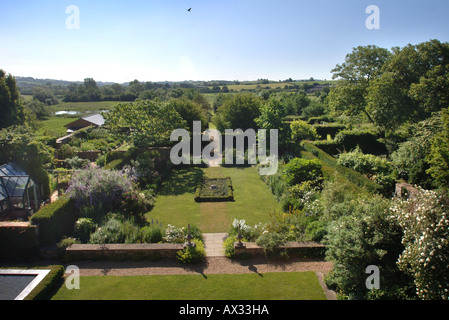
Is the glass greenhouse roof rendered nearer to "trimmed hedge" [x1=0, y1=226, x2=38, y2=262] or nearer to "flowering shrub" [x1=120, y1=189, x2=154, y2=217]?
"trimmed hedge" [x1=0, y1=226, x2=38, y2=262]

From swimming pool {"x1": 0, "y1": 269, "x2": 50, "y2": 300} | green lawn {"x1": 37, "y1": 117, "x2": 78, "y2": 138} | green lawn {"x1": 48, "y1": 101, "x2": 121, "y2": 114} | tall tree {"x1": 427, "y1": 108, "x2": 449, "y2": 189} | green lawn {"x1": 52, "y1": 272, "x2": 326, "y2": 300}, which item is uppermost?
green lawn {"x1": 48, "y1": 101, "x2": 121, "y2": 114}

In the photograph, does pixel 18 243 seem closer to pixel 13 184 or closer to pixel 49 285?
pixel 49 285

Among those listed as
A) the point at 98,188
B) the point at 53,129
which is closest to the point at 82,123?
the point at 53,129

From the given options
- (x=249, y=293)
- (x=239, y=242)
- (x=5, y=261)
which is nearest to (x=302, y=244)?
(x=239, y=242)

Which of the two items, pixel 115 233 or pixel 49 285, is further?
pixel 115 233

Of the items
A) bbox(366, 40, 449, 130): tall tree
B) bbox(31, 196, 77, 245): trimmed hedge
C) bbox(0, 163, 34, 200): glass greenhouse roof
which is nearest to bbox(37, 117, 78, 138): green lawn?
bbox(0, 163, 34, 200): glass greenhouse roof
